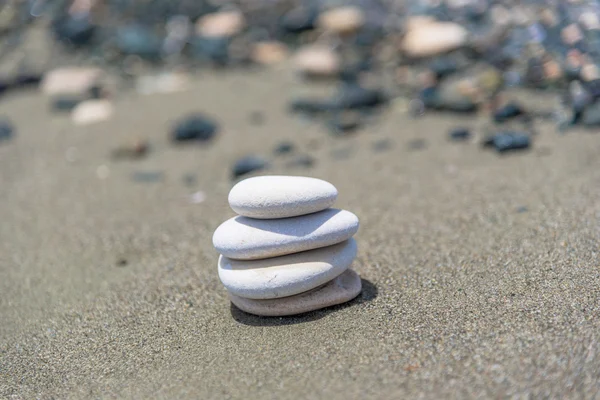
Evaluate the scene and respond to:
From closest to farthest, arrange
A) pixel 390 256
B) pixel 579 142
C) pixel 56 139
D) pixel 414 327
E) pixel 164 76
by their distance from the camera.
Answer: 1. pixel 414 327
2. pixel 390 256
3. pixel 579 142
4. pixel 56 139
5. pixel 164 76

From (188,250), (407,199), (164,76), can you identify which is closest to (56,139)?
(164,76)

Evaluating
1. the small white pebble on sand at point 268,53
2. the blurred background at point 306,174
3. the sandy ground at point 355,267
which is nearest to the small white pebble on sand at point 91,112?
the blurred background at point 306,174

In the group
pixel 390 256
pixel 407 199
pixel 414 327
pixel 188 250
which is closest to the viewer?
pixel 414 327

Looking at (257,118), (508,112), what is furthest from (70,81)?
(508,112)

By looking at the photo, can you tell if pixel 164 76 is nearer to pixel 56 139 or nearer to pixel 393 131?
pixel 56 139

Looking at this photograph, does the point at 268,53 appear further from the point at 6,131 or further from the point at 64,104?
the point at 6,131

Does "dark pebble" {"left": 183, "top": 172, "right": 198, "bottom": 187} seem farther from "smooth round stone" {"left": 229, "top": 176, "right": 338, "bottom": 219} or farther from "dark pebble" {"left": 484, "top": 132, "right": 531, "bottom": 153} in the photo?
"dark pebble" {"left": 484, "top": 132, "right": 531, "bottom": 153}

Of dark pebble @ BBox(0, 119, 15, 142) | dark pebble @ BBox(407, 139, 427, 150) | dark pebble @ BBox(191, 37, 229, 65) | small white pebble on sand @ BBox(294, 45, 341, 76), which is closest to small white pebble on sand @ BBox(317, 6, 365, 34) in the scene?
small white pebble on sand @ BBox(294, 45, 341, 76)

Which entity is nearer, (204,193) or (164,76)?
(204,193)
